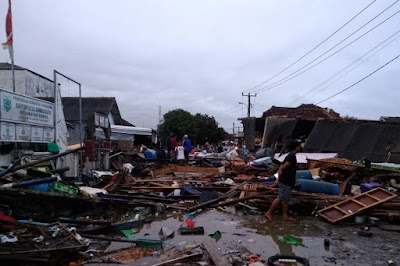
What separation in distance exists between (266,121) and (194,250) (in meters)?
18.5

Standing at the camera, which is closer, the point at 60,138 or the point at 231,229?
the point at 231,229

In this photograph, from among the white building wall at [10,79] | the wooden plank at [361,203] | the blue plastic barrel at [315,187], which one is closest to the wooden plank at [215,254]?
the wooden plank at [361,203]

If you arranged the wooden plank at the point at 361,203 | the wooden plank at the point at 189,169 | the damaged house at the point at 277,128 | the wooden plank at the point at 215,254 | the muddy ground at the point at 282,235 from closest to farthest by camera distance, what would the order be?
the wooden plank at the point at 215,254 < the muddy ground at the point at 282,235 < the wooden plank at the point at 361,203 < the wooden plank at the point at 189,169 < the damaged house at the point at 277,128

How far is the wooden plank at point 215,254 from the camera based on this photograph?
15.6 ft

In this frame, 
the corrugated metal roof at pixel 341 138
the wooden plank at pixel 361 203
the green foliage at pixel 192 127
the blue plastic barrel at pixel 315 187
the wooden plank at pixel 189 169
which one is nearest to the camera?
the wooden plank at pixel 361 203

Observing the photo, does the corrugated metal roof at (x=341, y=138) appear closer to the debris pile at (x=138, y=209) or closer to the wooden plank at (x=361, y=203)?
the debris pile at (x=138, y=209)

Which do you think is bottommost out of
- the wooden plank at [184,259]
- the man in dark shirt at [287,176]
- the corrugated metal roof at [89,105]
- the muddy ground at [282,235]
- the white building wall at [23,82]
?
the muddy ground at [282,235]

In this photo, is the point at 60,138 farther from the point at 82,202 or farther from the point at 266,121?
the point at 266,121

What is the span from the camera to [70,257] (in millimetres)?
4746

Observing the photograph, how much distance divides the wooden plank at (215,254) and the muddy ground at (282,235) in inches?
4.1

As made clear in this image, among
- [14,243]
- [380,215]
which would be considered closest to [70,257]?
[14,243]

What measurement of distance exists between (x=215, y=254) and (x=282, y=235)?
1.73 metres

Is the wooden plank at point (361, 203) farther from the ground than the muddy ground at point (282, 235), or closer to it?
farther from the ground

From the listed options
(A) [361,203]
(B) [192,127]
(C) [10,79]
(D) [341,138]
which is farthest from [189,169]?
(B) [192,127]
